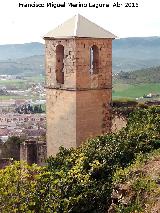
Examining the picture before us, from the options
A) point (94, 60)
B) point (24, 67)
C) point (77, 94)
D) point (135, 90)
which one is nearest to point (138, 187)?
point (77, 94)

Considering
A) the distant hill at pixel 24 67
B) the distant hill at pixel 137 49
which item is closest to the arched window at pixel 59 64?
the distant hill at pixel 24 67

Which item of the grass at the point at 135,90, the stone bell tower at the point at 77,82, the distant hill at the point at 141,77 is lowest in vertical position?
the grass at the point at 135,90

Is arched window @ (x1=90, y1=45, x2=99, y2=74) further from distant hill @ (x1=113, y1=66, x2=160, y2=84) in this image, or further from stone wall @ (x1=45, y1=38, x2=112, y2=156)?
distant hill @ (x1=113, y1=66, x2=160, y2=84)

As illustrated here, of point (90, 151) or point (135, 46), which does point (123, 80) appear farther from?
point (135, 46)

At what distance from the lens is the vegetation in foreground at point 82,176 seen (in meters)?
9.11

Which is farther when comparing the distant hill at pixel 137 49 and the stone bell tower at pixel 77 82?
the distant hill at pixel 137 49

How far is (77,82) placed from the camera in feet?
53.9

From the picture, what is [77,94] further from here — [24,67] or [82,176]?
[24,67]

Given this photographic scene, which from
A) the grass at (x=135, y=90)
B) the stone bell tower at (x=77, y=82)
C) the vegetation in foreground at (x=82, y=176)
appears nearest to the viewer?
the vegetation in foreground at (x=82, y=176)

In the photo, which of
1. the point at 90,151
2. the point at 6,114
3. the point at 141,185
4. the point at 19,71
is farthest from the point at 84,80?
the point at 19,71

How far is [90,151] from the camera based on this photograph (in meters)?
12.6

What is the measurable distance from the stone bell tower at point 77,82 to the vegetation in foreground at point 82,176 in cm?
257

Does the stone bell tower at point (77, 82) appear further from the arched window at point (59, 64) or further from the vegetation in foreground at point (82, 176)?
the vegetation in foreground at point (82, 176)

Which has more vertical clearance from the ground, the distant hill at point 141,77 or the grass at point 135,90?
the distant hill at point 141,77
